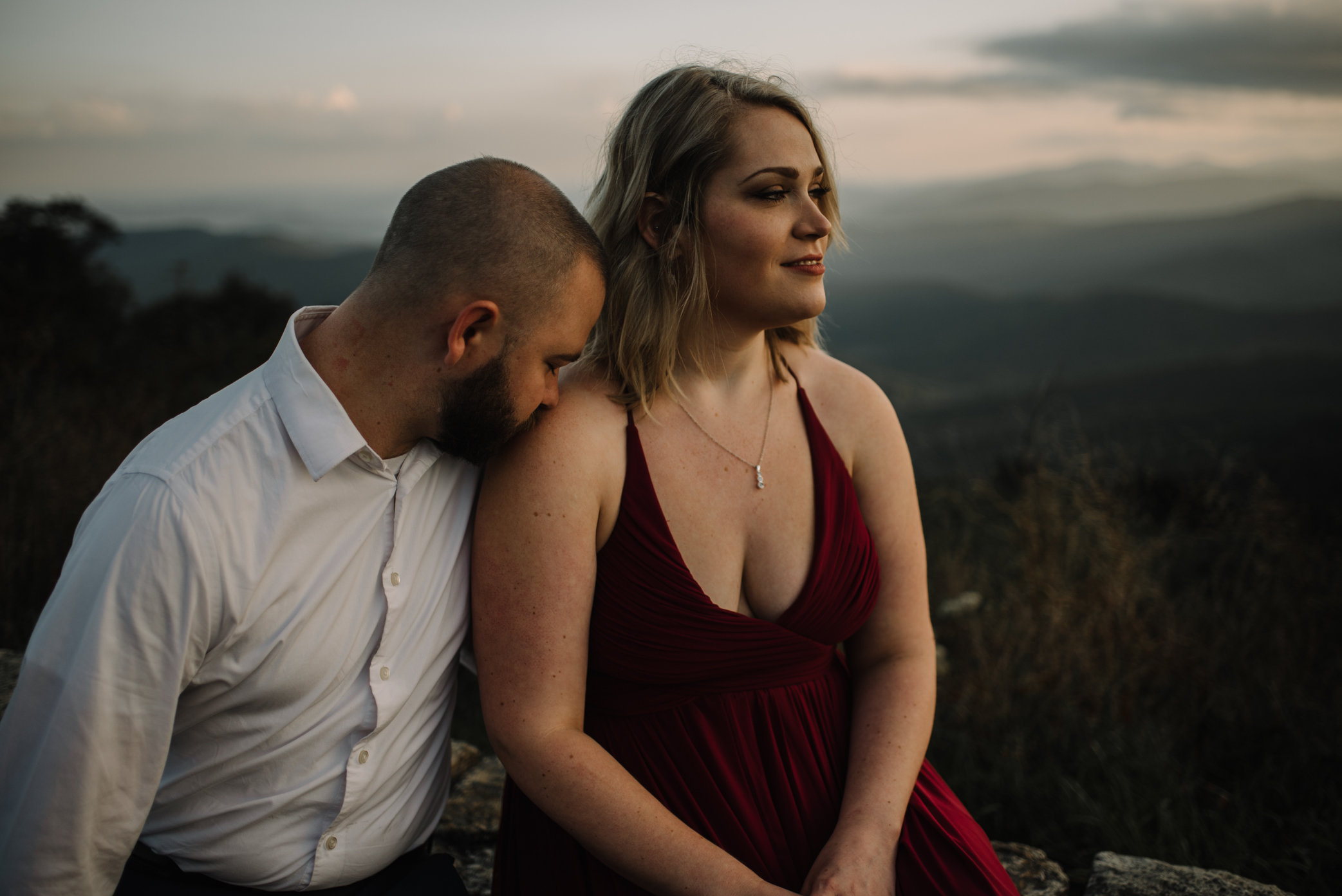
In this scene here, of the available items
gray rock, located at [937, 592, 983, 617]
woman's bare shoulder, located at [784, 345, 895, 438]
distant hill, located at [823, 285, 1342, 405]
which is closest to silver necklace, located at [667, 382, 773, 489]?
woman's bare shoulder, located at [784, 345, 895, 438]

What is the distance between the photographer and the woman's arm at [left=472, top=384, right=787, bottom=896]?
63.7 inches

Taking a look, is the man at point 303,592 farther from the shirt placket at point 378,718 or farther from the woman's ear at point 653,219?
the woman's ear at point 653,219

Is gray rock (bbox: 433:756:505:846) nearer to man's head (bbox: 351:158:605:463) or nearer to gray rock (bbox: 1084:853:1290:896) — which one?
man's head (bbox: 351:158:605:463)

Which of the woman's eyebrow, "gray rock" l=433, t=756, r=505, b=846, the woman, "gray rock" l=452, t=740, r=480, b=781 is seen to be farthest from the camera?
"gray rock" l=452, t=740, r=480, b=781

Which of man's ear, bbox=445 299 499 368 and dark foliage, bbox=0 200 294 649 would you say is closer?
man's ear, bbox=445 299 499 368

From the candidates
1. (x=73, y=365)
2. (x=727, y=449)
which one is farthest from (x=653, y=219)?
(x=73, y=365)

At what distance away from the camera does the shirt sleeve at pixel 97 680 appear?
4.14 ft

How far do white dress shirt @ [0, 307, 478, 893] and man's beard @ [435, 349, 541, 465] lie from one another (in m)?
0.10

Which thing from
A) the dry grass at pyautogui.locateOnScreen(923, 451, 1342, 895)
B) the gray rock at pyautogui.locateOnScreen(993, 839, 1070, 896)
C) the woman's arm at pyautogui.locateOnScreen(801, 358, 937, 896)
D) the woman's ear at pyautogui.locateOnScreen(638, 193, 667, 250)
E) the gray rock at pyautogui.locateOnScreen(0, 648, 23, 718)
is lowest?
the dry grass at pyautogui.locateOnScreen(923, 451, 1342, 895)

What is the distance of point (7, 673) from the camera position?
2.38m

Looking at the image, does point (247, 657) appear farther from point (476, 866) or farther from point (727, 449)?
point (476, 866)

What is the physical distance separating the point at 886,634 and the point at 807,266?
0.96m

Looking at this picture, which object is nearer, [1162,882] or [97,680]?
[97,680]

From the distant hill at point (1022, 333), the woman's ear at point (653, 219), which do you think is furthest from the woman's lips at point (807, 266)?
the distant hill at point (1022, 333)
